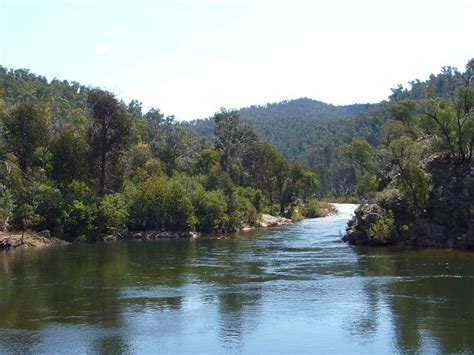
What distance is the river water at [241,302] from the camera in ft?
83.3

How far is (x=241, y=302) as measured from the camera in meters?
32.9

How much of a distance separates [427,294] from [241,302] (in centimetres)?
1033

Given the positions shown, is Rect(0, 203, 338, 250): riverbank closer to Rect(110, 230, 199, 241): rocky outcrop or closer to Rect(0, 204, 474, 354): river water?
Rect(110, 230, 199, 241): rocky outcrop

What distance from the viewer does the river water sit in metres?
25.4

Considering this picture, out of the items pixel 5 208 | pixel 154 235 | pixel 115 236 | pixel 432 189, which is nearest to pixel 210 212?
pixel 154 235

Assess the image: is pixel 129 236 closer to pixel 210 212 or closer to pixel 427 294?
pixel 210 212

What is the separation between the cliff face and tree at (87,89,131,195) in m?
32.5

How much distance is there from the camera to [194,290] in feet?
120

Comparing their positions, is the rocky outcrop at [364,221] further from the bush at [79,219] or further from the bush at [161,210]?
the bush at [79,219]

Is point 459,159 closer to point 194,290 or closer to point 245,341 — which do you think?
point 194,290

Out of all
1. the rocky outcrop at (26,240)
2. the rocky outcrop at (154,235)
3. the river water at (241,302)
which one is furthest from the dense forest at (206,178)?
the river water at (241,302)

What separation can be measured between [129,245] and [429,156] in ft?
104

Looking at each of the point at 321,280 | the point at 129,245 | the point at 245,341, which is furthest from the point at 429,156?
the point at 245,341

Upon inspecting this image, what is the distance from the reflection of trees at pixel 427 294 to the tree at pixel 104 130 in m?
37.9
